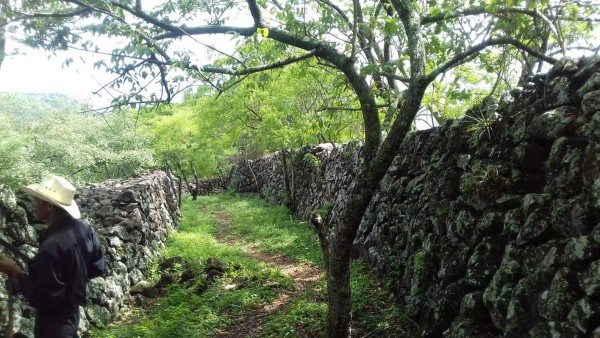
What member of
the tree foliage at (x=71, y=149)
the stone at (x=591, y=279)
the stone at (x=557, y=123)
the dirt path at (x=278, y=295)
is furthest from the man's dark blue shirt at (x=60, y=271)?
the tree foliage at (x=71, y=149)

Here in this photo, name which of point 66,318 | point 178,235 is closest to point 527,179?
point 66,318

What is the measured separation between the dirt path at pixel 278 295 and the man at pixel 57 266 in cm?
303

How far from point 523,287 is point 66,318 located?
3.51 metres

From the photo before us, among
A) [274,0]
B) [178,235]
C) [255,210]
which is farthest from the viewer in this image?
[255,210]

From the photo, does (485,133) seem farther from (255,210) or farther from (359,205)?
(255,210)

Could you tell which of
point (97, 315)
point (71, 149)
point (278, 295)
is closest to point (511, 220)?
point (278, 295)

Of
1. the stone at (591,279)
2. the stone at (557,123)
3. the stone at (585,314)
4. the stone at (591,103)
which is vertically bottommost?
the stone at (585,314)

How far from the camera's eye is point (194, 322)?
610 cm

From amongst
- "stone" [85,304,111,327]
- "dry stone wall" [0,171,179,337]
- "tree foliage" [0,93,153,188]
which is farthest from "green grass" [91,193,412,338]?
"tree foliage" [0,93,153,188]

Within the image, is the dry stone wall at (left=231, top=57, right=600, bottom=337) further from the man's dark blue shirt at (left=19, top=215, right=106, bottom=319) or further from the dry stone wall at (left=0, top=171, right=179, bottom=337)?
the dry stone wall at (left=0, top=171, right=179, bottom=337)

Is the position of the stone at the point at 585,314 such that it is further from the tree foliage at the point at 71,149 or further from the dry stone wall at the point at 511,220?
the tree foliage at the point at 71,149

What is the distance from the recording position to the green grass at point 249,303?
5.48 metres

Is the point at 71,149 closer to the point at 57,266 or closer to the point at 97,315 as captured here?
the point at 97,315

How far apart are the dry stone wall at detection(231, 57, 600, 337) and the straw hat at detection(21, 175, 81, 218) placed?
11.5ft
